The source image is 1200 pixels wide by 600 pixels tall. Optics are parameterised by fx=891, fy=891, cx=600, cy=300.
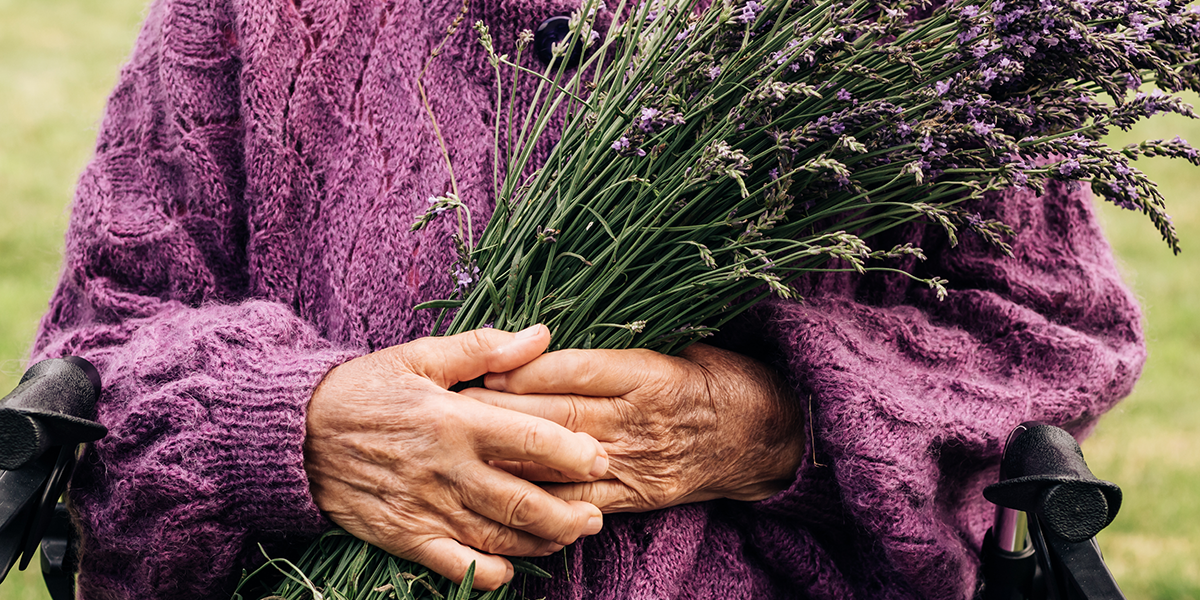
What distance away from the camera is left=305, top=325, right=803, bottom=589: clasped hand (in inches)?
40.9

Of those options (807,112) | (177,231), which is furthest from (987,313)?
(177,231)

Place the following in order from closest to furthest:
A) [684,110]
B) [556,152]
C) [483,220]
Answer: [684,110] → [556,152] → [483,220]

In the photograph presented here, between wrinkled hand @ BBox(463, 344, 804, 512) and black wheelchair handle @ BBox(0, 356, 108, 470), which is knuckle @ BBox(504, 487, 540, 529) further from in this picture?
black wheelchair handle @ BBox(0, 356, 108, 470)

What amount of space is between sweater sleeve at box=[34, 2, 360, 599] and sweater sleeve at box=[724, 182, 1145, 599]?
0.64 metres

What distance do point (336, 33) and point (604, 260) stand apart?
1.83ft

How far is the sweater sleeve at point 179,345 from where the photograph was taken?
3.54 feet

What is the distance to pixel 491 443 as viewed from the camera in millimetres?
1028

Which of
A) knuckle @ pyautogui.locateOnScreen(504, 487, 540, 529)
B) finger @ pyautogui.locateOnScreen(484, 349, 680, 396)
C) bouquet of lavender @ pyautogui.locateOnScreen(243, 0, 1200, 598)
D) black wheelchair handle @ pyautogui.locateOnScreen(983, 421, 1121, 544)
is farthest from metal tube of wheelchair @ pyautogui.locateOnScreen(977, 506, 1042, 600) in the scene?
knuckle @ pyautogui.locateOnScreen(504, 487, 540, 529)

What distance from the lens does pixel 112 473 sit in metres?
1.13

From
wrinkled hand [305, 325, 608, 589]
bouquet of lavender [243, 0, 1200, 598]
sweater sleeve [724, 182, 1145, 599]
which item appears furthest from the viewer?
sweater sleeve [724, 182, 1145, 599]

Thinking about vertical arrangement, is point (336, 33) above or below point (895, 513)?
above

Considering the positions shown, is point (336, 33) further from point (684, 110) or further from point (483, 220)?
point (684, 110)

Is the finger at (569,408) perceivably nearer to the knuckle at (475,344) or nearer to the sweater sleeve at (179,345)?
the knuckle at (475,344)

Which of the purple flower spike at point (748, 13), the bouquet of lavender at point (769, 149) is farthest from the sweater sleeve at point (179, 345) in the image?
the purple flower spike at point (748, 13)
